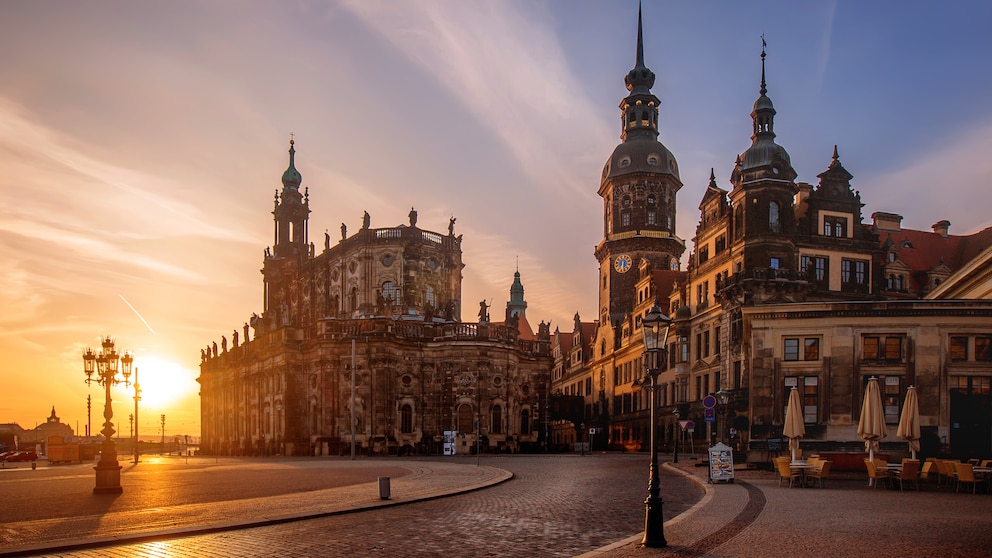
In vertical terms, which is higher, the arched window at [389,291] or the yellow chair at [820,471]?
the arched window at [389,291]

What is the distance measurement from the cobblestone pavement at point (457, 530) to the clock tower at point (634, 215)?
214ft

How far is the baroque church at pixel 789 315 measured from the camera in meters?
45.3

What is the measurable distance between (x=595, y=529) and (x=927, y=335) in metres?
35.3

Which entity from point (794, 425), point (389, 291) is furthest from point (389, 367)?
point (794, 425)

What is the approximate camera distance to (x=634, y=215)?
91938 millimetres

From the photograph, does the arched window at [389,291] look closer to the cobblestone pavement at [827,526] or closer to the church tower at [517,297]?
the cobblestone pavement at [827,526]

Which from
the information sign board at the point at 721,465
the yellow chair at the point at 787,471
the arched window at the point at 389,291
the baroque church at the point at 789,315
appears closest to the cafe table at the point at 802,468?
the yellow chair at the point at 787,471

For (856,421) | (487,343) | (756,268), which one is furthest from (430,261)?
(856,421)

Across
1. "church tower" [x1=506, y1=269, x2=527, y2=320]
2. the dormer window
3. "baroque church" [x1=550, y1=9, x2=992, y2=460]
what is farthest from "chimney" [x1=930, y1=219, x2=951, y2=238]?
"church tower" [x1=506, y1=269, x2=527, y2=320]

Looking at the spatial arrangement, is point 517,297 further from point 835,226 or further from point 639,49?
point 835,226

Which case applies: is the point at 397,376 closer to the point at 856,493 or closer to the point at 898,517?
the point at 856,493

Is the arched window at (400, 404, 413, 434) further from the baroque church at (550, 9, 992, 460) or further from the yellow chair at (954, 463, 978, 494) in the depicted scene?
the yellow chair at (954, 463, 978, 494)

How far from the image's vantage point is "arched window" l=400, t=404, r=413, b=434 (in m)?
73.4

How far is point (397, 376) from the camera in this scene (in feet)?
242
